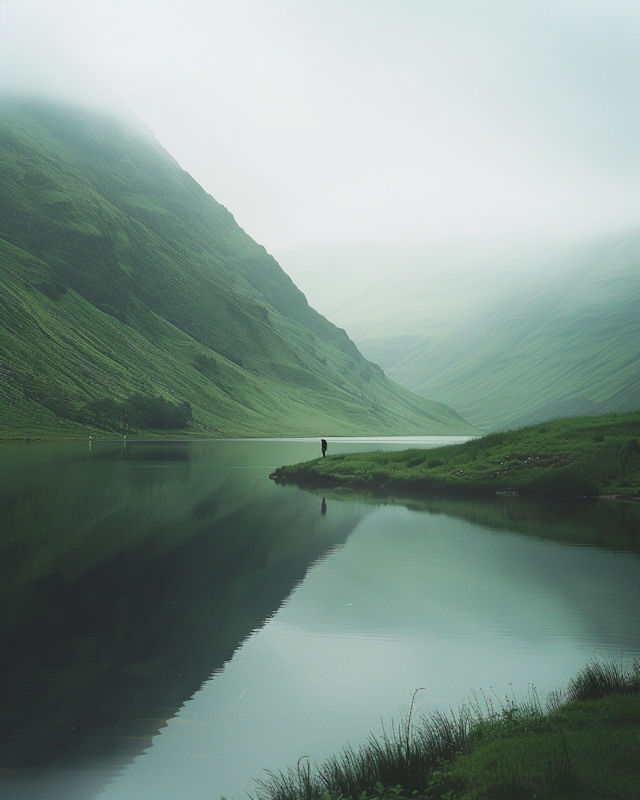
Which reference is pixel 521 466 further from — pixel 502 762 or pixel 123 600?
pixel 502 762

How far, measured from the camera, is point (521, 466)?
6100cm

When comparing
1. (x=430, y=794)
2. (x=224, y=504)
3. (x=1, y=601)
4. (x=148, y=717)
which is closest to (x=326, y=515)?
(x=224, y=504)

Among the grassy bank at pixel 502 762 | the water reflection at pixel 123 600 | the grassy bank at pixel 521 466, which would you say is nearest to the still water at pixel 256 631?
the water reflection at pixel 123 600

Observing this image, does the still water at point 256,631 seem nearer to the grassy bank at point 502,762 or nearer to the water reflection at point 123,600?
the water reflection at point 123,600

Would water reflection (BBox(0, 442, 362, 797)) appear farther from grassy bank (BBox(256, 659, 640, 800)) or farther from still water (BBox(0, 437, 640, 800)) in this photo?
grassy bank (BBox(256, 659, 640, 800))

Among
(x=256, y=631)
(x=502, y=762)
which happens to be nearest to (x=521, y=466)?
(x=256, y=631)

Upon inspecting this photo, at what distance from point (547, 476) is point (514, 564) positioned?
1059 inches

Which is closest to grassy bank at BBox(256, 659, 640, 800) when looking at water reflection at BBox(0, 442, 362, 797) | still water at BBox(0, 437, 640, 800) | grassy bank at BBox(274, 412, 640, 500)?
still water at BBox(0, 437, 640, 800)

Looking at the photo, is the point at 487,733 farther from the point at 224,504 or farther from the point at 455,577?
the point at 224,504

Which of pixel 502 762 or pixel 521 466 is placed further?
pixel 521 466

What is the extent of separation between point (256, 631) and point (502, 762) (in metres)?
11.9

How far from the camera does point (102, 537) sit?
37656mm

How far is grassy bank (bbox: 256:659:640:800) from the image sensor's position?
9.94 metres

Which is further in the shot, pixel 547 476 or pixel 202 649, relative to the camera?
pixel 547 476
